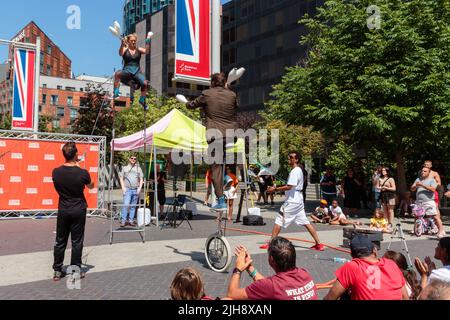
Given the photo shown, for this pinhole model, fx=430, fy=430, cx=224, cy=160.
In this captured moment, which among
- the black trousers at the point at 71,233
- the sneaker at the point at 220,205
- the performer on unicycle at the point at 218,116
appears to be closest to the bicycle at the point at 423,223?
the sneaker at the point at 220,205

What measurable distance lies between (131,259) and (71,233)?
175cm

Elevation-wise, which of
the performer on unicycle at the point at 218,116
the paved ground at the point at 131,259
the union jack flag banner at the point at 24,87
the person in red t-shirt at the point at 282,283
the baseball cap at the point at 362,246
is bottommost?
the paved ground at the point at 131,259

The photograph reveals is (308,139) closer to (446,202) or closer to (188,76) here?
(446,202)

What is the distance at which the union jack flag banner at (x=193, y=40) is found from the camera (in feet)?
22.1

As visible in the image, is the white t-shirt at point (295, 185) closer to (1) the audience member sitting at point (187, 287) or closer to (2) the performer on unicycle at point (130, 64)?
(2) the performer on unicycle at point (130, 64)

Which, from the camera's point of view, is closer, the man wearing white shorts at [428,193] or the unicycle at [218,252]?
the unicycle at [218,252]

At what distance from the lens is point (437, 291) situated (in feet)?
9.15

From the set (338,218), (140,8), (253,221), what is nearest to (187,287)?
(253,221)

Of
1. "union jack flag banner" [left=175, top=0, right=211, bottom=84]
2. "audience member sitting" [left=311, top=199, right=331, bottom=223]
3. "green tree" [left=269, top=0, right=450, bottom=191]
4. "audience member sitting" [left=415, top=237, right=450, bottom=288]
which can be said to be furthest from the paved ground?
"green tree" [left=269, top=0, right=450, bottom=191]

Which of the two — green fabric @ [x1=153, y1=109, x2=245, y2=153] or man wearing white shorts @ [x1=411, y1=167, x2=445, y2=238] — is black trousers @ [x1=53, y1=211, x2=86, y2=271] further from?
man wearing white shorts @ [x1=411, y1=167, x2=445, y2=238]

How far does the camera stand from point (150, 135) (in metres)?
13.3

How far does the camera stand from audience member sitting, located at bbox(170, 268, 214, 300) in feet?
10.5

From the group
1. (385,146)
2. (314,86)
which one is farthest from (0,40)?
(385,146)

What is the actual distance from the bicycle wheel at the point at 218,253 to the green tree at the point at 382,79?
31.4 ft
